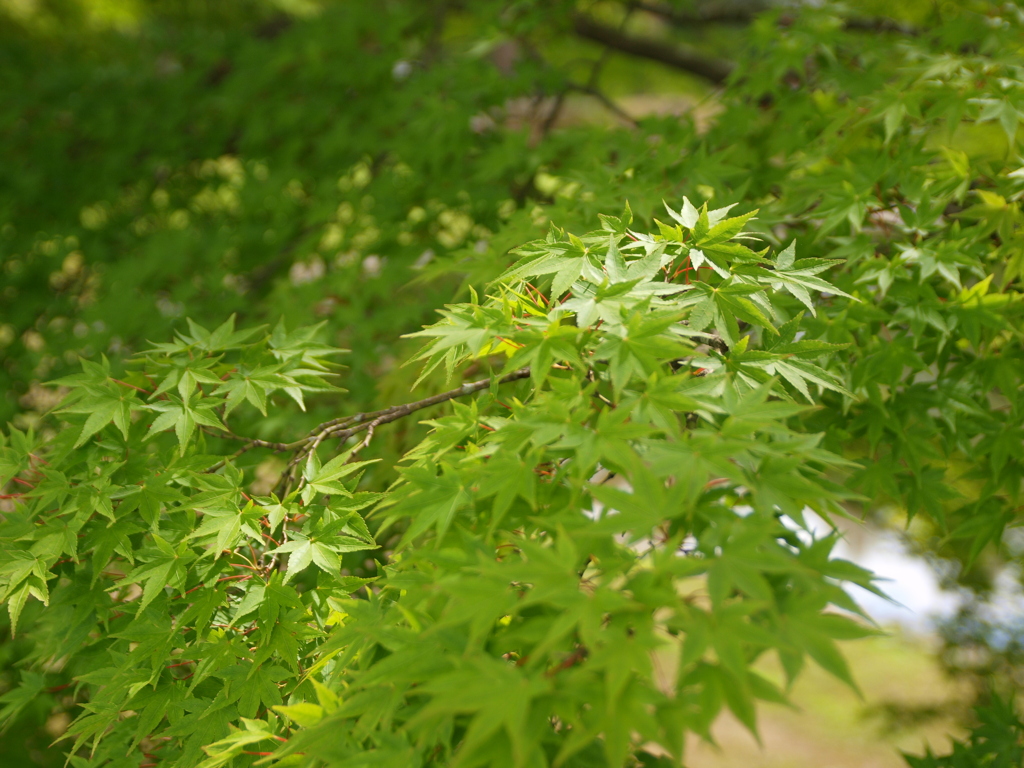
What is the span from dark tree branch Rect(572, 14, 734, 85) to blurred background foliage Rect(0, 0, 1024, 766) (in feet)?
0.06

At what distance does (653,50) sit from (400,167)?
2002 millimetres

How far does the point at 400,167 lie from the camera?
11.6 ft

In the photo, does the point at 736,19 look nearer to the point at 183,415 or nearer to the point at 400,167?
the point at 400,167

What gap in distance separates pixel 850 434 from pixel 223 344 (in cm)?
154

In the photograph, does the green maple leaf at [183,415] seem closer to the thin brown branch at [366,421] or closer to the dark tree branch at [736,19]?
the thin brown branch at [366,421]

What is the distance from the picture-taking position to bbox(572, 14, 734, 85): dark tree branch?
4.06 m

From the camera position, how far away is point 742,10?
4.60m

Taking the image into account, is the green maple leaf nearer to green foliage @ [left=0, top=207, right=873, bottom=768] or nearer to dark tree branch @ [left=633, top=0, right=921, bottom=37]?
green foliage @ [left=0, top=207, right=873, bottom=768]

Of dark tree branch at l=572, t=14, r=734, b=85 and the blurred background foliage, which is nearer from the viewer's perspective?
the blurred background foliage

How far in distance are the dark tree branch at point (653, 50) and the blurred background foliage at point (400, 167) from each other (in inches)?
0.7

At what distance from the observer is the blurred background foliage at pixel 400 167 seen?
6.77 feet

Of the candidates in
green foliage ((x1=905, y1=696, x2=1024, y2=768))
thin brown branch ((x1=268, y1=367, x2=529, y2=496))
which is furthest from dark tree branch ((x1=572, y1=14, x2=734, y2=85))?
green foliage ((x1=905, y1=696, x2=1024, y2=768))

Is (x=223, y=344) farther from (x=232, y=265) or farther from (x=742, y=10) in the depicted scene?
(x=742, y=10)

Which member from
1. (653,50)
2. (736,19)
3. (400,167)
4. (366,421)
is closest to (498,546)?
(366,421)
